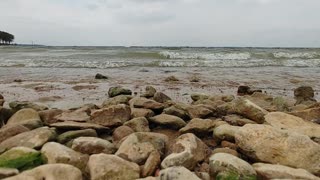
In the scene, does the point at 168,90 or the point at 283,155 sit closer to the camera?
the point at 283,155

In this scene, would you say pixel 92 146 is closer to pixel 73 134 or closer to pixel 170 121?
pixel 73 134

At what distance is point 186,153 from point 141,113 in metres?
2.07

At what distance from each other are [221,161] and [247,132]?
87 centimetres

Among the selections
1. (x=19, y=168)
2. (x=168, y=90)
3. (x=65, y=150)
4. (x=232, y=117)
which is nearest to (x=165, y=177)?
(x=65, y=150)

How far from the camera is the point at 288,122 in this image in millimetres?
6102

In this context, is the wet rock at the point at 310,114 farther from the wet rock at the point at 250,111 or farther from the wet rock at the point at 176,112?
the wet rock at the point at 176,112

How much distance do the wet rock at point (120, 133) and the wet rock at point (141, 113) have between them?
0.66 metres

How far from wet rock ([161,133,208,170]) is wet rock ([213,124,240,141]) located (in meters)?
0.45

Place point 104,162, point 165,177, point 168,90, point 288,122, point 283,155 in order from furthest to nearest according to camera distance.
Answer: point 168,90 → point 288,122 → point 283,155 → point 104,162 → point 165,177

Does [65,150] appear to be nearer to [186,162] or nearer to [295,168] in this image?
[186,162]

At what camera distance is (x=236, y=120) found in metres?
6.35

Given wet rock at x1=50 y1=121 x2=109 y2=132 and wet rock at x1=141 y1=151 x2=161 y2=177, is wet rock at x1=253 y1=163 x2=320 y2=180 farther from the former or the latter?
wet rock at x1=50 y1=121 x2=109 y2=132

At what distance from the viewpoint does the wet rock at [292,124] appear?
5.60 metres

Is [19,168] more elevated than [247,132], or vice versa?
[247,132]
